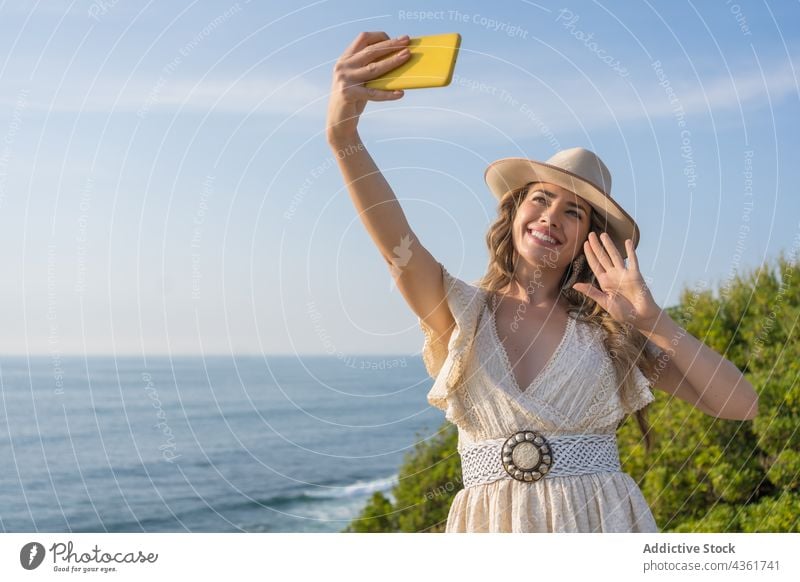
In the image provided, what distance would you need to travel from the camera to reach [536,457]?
373cm

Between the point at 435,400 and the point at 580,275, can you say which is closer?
the point at 435,400

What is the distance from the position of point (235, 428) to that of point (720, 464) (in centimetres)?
2986

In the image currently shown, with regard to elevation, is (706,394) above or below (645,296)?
below

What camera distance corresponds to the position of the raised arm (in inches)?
135

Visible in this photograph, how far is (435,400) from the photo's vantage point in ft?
12.6

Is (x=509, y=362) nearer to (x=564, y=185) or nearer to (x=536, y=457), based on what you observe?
(x=536, y=457)

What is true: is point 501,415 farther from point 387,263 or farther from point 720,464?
point 720,464

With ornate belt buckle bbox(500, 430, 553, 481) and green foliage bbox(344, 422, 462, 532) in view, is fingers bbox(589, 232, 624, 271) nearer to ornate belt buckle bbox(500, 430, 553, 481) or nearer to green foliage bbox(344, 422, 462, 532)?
ornate belt buckle bbox(500, 430, 553, 481)

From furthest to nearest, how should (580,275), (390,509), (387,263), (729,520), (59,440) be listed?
(59,440) → (390,509) → (729,520) → (580,275) → (387,263)

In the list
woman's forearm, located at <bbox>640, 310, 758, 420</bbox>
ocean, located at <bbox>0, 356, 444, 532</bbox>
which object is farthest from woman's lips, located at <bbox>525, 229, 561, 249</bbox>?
ocean, located at <bbox>0, 356, 444, 532</bbox>

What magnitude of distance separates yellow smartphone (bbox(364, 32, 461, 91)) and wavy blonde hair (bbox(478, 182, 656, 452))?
105 centimetres

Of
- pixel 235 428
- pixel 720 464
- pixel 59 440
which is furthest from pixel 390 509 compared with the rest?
pixel 235 428
